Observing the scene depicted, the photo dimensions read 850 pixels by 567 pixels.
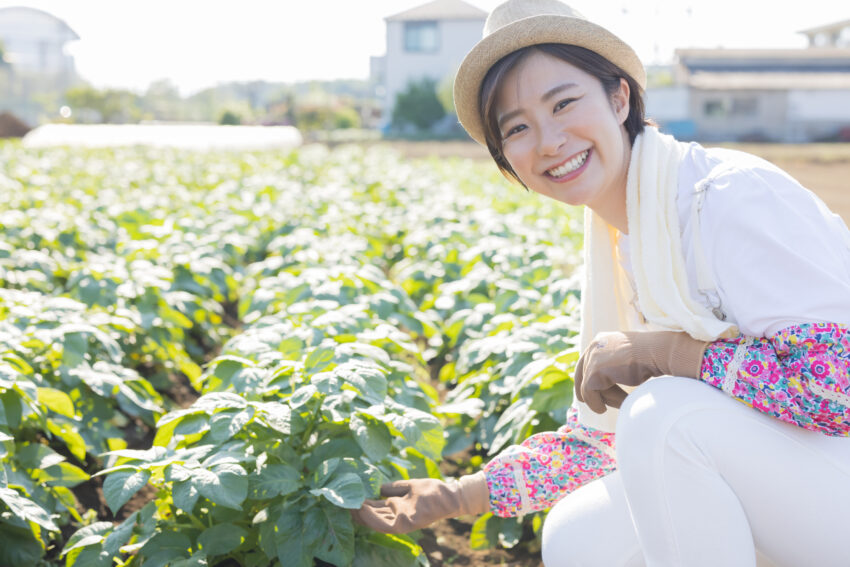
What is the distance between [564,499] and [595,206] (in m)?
0.67

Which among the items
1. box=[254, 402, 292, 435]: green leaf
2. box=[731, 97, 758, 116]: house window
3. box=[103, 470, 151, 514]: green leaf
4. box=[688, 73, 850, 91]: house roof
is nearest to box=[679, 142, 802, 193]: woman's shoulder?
box=[254, 402, 292, 435]: green leaf

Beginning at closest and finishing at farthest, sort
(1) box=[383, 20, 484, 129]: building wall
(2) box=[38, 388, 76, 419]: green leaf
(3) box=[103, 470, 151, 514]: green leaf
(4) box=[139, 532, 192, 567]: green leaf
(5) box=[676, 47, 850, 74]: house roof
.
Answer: (3) box=[103, 470, 151, 514]: green leaf < (4) box=[139, 532, 192, 567]: green leaf < (2) box=[38, 388, 76, 419]: green leaf < (5) box=[676, 47, 850, 74]: house roof < (1) box=[383, 20, 484, 129]: building wall

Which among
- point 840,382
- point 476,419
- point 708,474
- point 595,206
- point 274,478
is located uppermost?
point 595,206

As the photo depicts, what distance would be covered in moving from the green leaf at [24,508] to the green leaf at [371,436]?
0.77 m

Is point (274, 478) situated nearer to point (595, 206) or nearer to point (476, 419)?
point (595, 206)

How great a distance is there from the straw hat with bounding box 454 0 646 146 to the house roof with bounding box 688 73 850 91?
4079 centimetres

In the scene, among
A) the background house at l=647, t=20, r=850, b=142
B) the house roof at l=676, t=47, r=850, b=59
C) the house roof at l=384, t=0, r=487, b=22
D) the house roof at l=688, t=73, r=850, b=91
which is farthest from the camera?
the house roof at l=384, t=0, r=487, b=22

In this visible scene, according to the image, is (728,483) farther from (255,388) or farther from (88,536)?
(88,536)

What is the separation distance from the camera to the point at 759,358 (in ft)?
5.15

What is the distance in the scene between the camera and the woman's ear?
1895mm

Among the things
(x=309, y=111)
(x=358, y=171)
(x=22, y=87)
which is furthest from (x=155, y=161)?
(x=22, y=87)

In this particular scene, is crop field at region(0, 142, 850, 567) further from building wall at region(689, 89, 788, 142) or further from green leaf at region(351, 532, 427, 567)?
building wall at region(689, 89, 788, 142)

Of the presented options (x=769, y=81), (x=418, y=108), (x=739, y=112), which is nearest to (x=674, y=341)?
(x=739, y=112)

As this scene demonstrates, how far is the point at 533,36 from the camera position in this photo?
181cm
